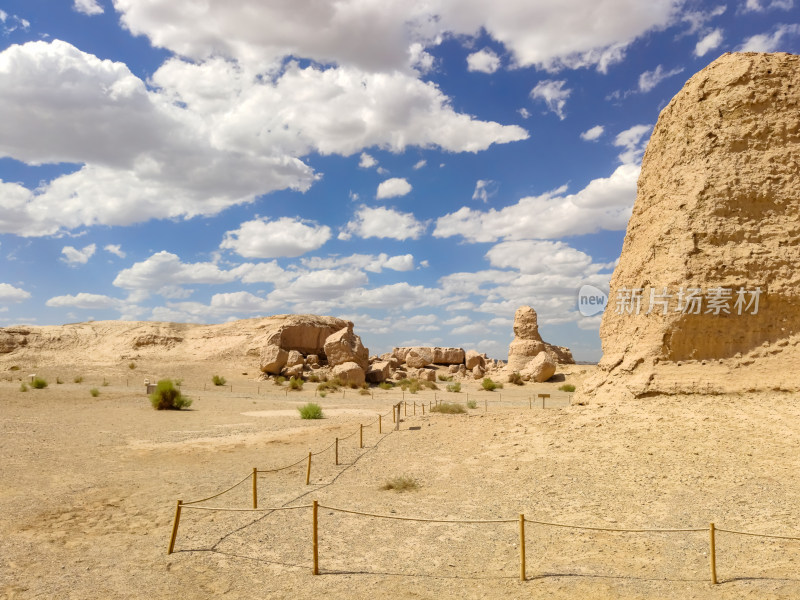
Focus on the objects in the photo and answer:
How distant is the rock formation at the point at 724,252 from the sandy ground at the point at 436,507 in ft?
2.91

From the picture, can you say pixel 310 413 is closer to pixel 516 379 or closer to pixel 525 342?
pixel 516 379

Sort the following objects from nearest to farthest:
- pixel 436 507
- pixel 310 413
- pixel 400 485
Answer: pixel 436 507, pixel 400 485, pixel 310 413

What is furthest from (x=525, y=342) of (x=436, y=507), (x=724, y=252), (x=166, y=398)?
(x=436, y=507)

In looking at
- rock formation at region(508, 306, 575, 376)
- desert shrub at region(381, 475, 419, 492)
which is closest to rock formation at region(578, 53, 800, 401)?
desert shrub at region(381, 475, 419, 492)

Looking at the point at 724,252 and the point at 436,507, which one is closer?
the point at 436,507

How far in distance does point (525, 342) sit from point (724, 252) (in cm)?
2918

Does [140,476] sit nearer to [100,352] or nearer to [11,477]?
[11,477]

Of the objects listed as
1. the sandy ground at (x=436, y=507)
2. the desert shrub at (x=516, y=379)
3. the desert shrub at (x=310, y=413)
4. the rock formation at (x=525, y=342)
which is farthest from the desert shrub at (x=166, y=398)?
the rock formation at (x=525, y=342)

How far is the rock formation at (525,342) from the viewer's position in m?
39.5

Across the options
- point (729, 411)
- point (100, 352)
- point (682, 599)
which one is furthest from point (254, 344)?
point (682, 599)

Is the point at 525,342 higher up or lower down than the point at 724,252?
lower down

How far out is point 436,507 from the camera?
8547 mm

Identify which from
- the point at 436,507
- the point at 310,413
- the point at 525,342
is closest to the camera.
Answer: the point at 436,507

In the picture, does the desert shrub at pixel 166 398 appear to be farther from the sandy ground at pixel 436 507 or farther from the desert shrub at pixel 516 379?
the desert shrub at pixel 516 379
